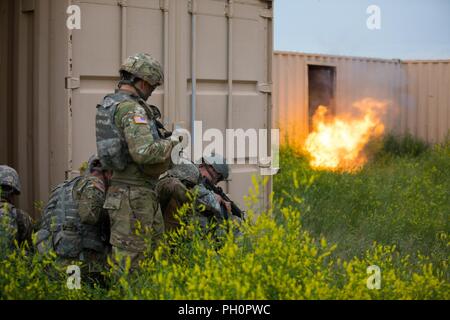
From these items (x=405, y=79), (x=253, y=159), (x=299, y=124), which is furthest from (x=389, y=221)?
(x=405, y=79)

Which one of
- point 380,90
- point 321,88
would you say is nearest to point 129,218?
point 321,88

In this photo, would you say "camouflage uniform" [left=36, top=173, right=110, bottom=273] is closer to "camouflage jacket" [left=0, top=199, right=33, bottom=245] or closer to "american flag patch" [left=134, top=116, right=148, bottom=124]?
"camouflage jacket" [left=0, top=199, right=33, bottom=245]

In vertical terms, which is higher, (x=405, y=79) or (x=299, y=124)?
(x=405, y=79)

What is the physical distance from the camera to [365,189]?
9812mm

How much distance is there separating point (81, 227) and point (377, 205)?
4509mm

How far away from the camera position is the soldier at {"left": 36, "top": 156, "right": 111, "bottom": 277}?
17.7 ft

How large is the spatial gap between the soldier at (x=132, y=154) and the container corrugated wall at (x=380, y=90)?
8.83m

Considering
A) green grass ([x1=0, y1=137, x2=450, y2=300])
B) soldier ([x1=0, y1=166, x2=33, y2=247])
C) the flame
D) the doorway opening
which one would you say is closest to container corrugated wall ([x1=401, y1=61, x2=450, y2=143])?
the flame

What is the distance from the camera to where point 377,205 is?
9047 millimetres

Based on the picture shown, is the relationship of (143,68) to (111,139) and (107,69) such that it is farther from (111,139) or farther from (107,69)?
(107,69)

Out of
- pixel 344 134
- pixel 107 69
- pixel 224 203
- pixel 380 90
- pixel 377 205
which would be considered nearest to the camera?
pixel 224 203

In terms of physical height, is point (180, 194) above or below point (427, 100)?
below

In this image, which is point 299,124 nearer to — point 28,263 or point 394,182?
point 394,182
